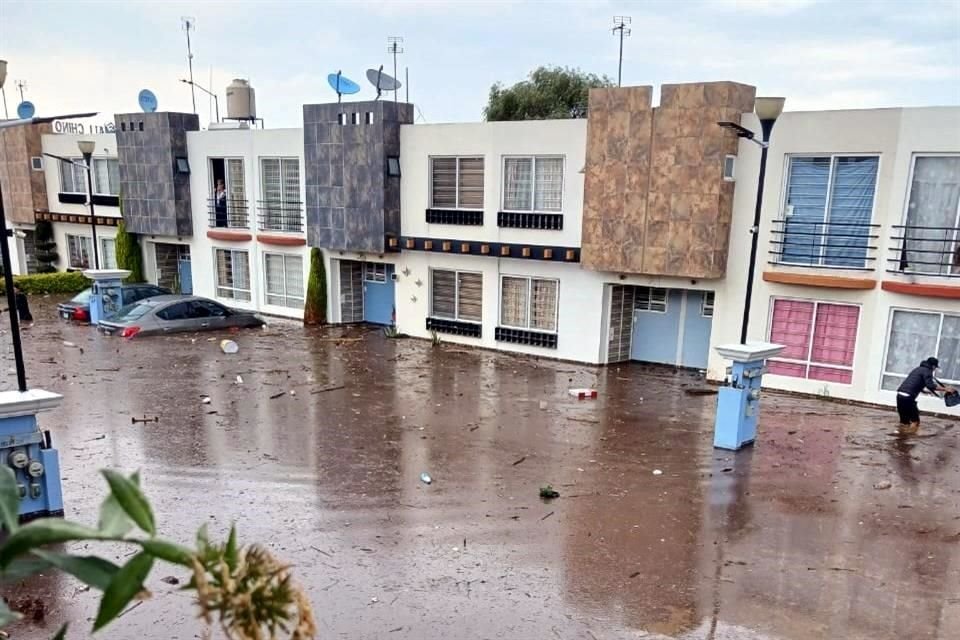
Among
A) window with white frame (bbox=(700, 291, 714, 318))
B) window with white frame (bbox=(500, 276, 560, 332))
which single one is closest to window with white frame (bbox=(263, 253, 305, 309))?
window with white frame (bbox=(500, 276, 560, 332))

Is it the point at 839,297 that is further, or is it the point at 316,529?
the point at 839,297

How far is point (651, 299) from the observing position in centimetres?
1914

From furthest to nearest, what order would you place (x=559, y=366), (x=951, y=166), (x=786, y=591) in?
(x=559, y=366) < (x=951, y=166) < (x=786, y=591)

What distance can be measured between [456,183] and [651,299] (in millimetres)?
6348

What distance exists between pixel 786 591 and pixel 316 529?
5395 mm

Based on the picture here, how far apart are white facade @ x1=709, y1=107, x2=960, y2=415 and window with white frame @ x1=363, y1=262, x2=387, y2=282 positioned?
11.2 m

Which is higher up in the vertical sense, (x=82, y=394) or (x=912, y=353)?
(x=912, y=353)

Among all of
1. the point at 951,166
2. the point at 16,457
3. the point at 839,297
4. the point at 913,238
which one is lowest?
the point at 16,457

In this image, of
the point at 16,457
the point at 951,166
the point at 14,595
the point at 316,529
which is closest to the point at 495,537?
the point at 316,529

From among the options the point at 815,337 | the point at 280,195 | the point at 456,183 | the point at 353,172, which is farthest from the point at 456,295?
the point at 815,337

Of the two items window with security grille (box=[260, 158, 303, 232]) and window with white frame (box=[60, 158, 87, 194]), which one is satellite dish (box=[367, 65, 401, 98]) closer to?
window with security grille (box=[260, 158, 303, 232])

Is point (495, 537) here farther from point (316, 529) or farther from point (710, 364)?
point (710, 364)

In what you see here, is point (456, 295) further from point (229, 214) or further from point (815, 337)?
point (229, 214)

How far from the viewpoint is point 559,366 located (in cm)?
1894
